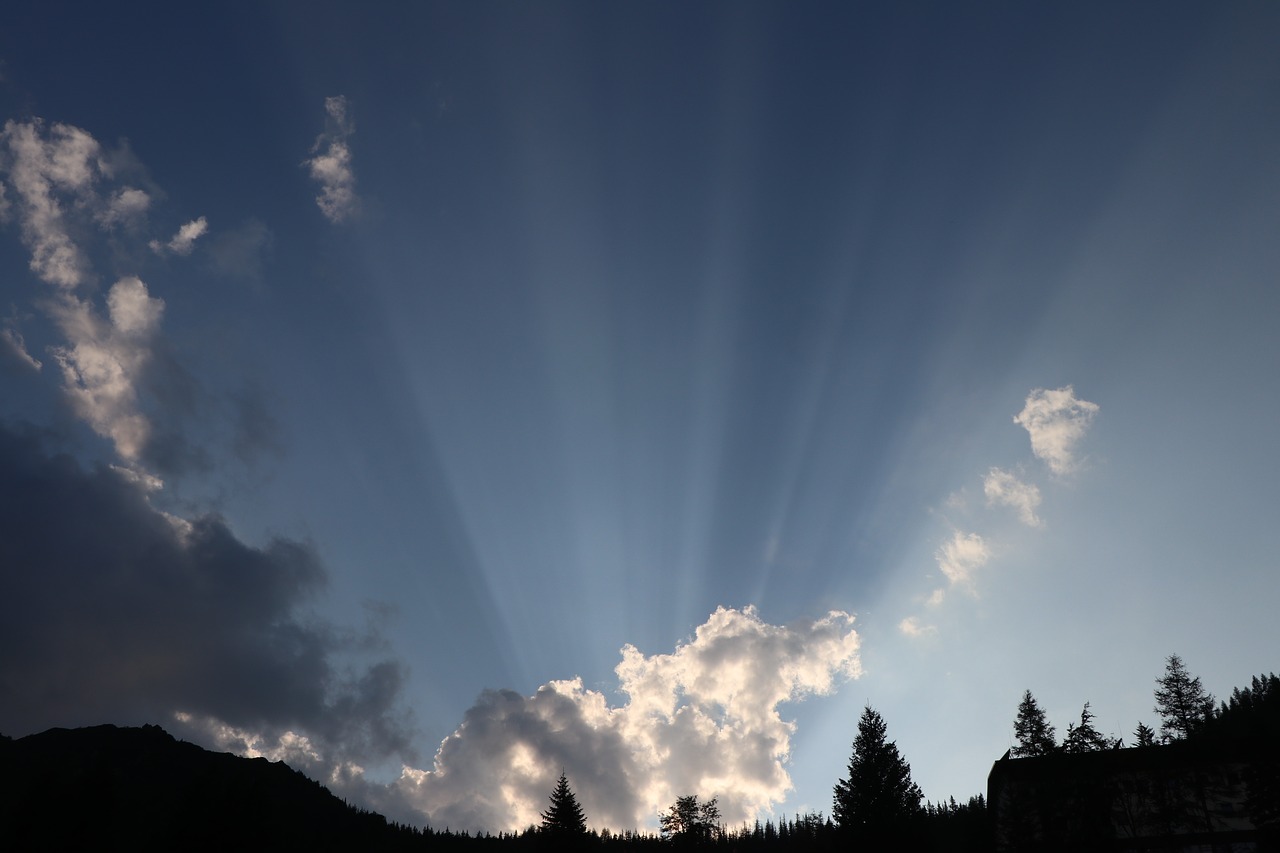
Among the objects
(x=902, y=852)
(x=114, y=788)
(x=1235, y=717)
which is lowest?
(x=902, y=852)

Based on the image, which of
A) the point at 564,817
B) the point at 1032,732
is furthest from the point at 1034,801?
the point at 564,817

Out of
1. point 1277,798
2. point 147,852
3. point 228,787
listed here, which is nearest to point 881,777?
point 1277,798

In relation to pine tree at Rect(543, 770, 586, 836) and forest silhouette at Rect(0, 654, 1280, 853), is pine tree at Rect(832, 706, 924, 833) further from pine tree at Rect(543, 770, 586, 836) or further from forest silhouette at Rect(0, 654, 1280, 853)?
pine tree at Rect(543, 770, 586, 836)

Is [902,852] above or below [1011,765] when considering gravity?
below

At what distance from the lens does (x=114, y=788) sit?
76500 mm

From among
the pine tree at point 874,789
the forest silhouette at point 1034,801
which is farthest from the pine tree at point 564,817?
the pine tree at point 874,789

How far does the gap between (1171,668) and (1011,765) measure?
30290 mm

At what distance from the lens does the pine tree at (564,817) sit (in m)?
80.6

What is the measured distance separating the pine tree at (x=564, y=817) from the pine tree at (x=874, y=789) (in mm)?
26603

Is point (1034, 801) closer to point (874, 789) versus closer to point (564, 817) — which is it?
point (874, 789)

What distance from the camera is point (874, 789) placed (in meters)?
75.1

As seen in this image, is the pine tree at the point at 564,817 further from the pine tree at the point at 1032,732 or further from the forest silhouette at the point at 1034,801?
the pine tree at the point at 1032,732

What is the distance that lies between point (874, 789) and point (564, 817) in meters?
32.1

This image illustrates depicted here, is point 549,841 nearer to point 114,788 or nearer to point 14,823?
point 114,788
